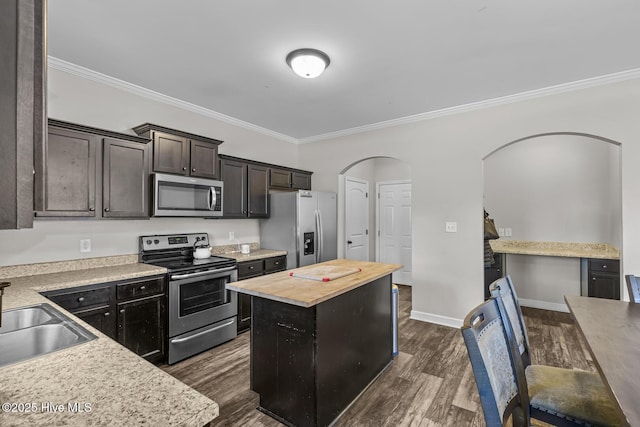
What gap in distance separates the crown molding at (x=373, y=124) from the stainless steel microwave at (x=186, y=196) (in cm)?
99

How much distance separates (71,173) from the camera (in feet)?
8.16

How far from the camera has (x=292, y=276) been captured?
96.0 inches

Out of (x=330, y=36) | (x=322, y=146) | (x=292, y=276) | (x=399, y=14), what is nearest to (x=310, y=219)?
(x=322, y=146)

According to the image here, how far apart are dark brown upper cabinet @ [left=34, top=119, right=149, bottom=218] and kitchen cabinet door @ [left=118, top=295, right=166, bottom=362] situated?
0.83 metres

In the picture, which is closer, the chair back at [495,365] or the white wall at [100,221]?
the chair back at [495,365]

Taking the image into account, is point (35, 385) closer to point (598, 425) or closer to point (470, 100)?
point (598, 425)

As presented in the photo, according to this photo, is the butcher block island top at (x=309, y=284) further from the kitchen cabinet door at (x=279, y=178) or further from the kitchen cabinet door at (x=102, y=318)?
the kitchen cabinet door at (x=279, y=178)

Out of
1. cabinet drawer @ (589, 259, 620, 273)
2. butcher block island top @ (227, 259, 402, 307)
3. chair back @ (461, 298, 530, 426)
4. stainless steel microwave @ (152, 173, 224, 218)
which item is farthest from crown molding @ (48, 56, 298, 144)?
cabinet drawer @ (589, 259, 620, 273)

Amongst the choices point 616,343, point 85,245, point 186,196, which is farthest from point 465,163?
point 85,245

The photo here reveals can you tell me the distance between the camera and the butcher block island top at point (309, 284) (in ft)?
6.08

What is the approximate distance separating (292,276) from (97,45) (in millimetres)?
2442

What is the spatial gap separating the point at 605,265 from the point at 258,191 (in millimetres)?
4302

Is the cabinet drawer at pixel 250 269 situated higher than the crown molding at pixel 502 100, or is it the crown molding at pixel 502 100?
the crown molding at pixel 502 100

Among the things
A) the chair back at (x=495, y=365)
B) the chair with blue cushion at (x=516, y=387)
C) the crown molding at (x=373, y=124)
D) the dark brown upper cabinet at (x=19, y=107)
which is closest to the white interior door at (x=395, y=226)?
the crown molding at (x=373, y=124)
